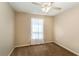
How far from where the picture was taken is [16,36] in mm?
4332

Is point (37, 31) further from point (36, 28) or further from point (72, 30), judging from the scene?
point (72, 30)

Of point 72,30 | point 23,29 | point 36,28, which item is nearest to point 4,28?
point 23,29

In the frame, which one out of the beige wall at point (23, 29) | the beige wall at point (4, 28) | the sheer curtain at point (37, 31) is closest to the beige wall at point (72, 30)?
the sheer curtain at point (37, 31)

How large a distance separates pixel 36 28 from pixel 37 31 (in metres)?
0.20

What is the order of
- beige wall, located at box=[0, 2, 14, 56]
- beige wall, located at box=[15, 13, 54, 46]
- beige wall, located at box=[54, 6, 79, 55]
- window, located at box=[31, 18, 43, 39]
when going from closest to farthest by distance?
beige wall, located at box=[0, 2, 14, 56], beige wall, located at box=[54, 6, 79, 55], beige wall, located at box=[15, 13, 54, 46], window, located at box=[31, 18, 43, 39]

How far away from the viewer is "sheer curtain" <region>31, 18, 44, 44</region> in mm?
4965

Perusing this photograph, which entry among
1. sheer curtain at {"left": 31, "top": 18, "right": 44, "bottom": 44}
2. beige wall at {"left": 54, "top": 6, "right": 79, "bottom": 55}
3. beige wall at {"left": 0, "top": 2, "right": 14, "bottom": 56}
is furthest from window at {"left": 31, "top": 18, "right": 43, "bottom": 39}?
beige wall at {"left": 0, "top": 2, "right": 14, "bottom": 56}

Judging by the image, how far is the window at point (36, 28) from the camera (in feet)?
16.3

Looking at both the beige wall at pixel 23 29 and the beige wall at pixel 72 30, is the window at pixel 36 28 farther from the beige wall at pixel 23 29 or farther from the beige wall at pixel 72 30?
the beige wall at pixel 72 30

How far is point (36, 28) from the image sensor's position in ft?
16.7

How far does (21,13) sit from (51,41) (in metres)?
2.79

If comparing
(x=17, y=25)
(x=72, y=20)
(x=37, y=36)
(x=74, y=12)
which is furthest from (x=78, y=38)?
(x=17, y=25)

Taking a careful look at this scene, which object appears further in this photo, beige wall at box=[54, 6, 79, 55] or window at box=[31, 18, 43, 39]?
window at box=[31, 18, 43, 39]

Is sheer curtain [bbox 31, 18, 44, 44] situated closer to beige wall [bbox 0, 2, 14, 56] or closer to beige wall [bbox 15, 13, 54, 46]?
beige wall [bbox 15, 13, 54, 46]
